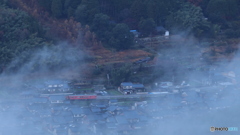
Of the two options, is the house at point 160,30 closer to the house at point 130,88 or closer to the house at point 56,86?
the house at point 130,88

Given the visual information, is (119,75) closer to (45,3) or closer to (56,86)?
(56,86)

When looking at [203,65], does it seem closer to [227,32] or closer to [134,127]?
[227,32]

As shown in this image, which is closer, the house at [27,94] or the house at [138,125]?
A: the house at [138,125]

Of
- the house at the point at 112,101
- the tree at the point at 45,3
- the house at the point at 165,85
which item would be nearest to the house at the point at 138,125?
the house at the point at 112,101

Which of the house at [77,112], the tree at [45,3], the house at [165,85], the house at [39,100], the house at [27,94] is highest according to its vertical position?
the tree at [45,3]

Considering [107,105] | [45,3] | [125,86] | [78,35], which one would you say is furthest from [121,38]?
[107,105]

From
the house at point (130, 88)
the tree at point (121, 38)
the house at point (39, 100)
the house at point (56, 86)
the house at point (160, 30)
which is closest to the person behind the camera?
the house at point (39, 100)

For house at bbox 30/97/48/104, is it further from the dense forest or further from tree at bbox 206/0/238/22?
tree at bbox 206/0/238/22
